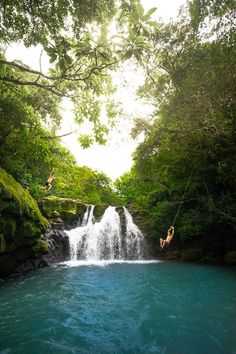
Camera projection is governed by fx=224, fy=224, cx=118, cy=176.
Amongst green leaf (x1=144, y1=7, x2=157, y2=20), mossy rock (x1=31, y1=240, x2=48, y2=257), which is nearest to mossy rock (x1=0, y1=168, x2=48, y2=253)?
mossy rock (x1=31, y1=240, x2=48, y2=257)

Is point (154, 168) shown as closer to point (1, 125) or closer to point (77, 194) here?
point (1, 125)

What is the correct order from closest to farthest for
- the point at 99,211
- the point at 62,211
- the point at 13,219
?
the point at 13,219, the point at 62,211, the point at 99,211

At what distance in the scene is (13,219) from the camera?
9484 millimetres

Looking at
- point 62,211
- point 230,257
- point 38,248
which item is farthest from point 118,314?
point 62,211

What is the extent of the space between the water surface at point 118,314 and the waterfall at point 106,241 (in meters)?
5.78

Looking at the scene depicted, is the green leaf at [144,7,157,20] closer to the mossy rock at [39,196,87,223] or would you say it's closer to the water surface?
the water surface

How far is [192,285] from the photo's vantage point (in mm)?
8578

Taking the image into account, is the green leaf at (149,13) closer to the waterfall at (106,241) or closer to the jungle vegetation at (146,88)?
the jungle vegetation at (146,88)

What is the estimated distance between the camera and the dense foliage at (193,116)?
7059 mm

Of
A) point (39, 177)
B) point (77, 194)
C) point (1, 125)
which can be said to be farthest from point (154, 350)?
point (77, 194)

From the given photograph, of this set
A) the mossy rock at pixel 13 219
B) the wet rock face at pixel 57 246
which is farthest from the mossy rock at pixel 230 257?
the mossy rock at pixel 13 219

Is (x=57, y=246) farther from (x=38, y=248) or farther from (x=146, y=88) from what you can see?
(x=146, y=88)

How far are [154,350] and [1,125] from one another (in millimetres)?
8119

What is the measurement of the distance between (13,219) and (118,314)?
6.08 m
